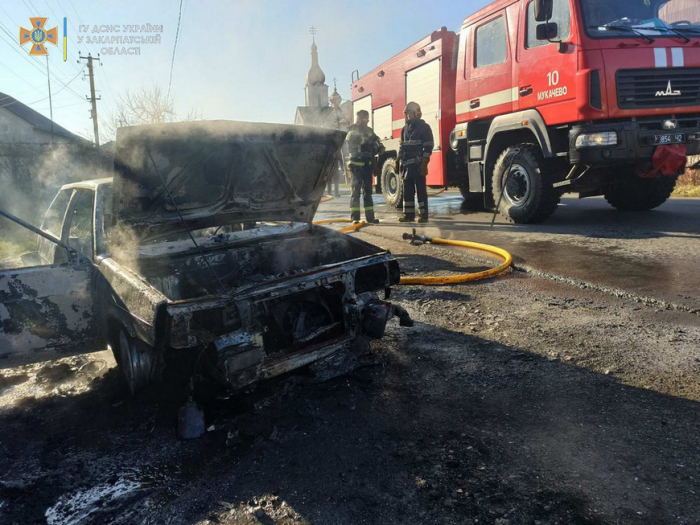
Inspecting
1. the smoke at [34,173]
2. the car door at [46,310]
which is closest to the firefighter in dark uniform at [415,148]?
the car door at [46,310]

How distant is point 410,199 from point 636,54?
3.83 m

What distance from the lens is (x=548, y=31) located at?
5.95m

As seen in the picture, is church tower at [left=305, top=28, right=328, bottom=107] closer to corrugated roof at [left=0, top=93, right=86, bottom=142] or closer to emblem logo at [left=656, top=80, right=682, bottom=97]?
corrugated roof at [left=0, top=93, right=86, bottom=142]

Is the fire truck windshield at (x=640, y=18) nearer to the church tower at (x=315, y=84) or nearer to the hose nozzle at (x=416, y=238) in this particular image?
the hose nozzle at (x=416, y=238)

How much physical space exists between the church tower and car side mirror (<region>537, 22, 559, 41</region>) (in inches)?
1922

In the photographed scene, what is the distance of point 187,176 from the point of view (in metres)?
3.01

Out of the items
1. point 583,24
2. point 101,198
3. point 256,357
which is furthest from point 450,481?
point 583,24

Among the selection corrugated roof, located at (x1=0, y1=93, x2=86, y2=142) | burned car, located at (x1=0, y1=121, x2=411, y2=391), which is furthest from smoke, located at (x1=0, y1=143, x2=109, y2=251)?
corrugated roof, located at (x1=0, y1=93, x2=86, y2=142)

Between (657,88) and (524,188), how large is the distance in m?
2.08

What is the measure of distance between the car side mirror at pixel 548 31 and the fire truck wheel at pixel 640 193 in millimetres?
2601

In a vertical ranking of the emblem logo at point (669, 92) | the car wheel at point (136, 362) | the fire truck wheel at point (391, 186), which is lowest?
the car wheel at point (136, 362)

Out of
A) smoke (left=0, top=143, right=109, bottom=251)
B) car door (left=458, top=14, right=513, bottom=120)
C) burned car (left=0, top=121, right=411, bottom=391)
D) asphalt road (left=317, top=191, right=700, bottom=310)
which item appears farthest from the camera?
smoke (left=0, top=143, right=109, bottom=251)

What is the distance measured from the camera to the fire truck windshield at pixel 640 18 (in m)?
5.79

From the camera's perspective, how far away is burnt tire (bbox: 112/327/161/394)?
255cm
